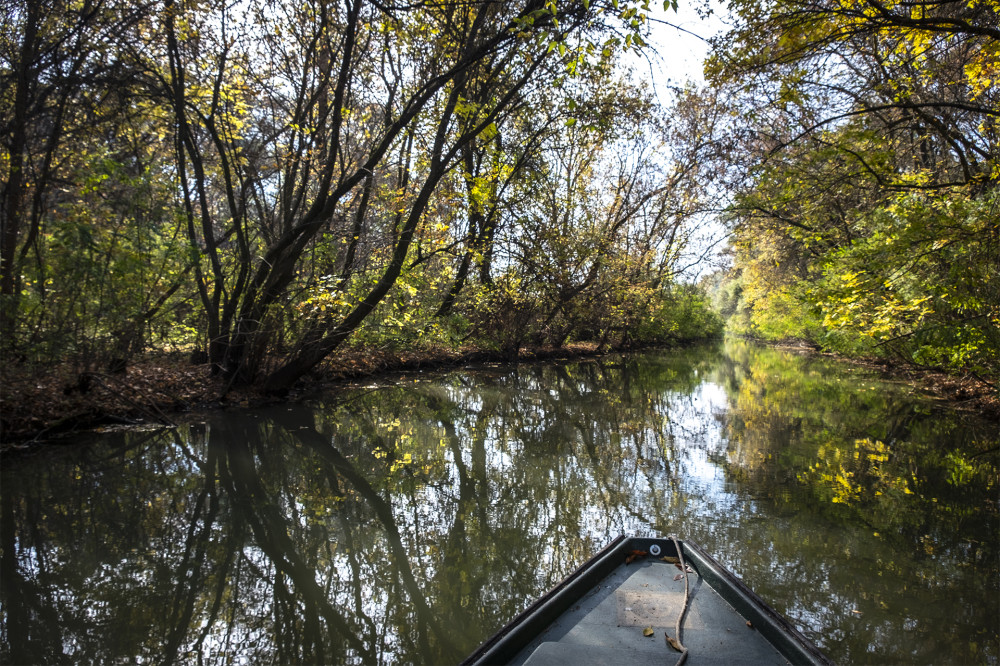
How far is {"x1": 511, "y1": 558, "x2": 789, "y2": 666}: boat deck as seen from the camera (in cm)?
254

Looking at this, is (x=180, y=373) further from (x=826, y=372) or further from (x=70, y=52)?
(x=826, y=372)

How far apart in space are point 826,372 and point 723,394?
22.4 feet

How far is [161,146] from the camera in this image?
40.4 feet

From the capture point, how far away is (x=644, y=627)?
2791 mm

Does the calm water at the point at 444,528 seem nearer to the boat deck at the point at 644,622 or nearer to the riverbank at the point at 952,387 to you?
the boat deck at the point at 644,622

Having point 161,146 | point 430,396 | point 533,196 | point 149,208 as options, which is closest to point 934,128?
point 533,196

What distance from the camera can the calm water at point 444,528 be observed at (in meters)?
3.30

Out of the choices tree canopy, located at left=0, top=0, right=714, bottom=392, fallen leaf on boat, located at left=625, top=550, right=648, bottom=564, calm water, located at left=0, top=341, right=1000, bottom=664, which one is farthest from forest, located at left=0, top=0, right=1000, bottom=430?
fallen leaf on boat, located at left=625, top=550, right=648, bottom=564

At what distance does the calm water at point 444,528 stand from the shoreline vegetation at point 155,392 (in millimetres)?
573

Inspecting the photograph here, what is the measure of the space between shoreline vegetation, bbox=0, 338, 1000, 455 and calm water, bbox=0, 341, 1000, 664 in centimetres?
57

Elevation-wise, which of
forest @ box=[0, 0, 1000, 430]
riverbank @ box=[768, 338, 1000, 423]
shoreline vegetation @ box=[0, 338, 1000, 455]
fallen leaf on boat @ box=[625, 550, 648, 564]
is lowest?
riverbank @ box=[768, 338, 1000, 423]

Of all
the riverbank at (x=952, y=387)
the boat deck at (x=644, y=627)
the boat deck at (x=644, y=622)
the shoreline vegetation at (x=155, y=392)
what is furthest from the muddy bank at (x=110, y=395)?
the riverbank at (x=952, y=387)

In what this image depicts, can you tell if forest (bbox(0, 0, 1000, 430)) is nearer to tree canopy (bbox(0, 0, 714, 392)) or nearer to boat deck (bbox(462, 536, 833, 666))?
tree canopy (bbox(0, 0, 714, 392))

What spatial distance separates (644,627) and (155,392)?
349 inches
